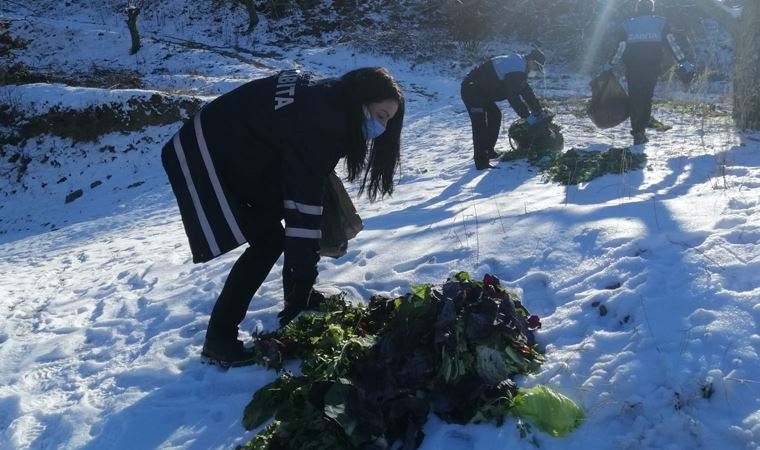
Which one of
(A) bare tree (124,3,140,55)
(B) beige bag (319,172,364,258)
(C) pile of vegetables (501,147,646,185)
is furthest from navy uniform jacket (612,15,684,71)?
(A) bare tree (124,3,140,55)

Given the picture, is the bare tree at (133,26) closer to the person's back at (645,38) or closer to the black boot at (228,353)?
the person's back at (645,38)

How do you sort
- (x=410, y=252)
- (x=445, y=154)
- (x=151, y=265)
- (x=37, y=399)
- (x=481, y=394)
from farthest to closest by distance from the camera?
(x=445, y=154) < (x=151, y=265) < (x=410, y=252) < (x=37, y=399) < (x=481, y=394)

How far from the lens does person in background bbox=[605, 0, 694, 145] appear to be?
7.48m

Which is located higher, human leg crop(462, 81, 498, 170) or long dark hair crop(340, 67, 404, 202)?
long dark hair crop(340, 67, 404, 202)

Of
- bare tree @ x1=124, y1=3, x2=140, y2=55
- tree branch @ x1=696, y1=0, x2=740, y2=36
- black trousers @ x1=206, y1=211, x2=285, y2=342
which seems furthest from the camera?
bare tree @ x1=124, y1=3, x2=140, y2=55

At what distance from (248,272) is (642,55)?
21.8 feet

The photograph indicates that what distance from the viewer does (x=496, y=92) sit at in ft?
23.9

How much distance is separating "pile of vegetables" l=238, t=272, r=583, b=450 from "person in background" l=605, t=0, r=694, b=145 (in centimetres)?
566

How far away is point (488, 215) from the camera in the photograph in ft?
16.1

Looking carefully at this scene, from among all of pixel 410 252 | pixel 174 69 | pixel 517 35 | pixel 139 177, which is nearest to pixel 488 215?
pixel 410 252

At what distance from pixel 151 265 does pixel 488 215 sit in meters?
3.20

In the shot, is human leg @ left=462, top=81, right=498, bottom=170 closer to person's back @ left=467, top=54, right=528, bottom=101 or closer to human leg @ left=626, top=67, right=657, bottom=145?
person's back @ left=467, top=54, right=528, bottom=101

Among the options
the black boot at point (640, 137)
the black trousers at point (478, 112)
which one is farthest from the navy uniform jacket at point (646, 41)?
the black trousers at point (478, 112)

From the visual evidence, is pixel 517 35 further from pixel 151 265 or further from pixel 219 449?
pixel 219 449
